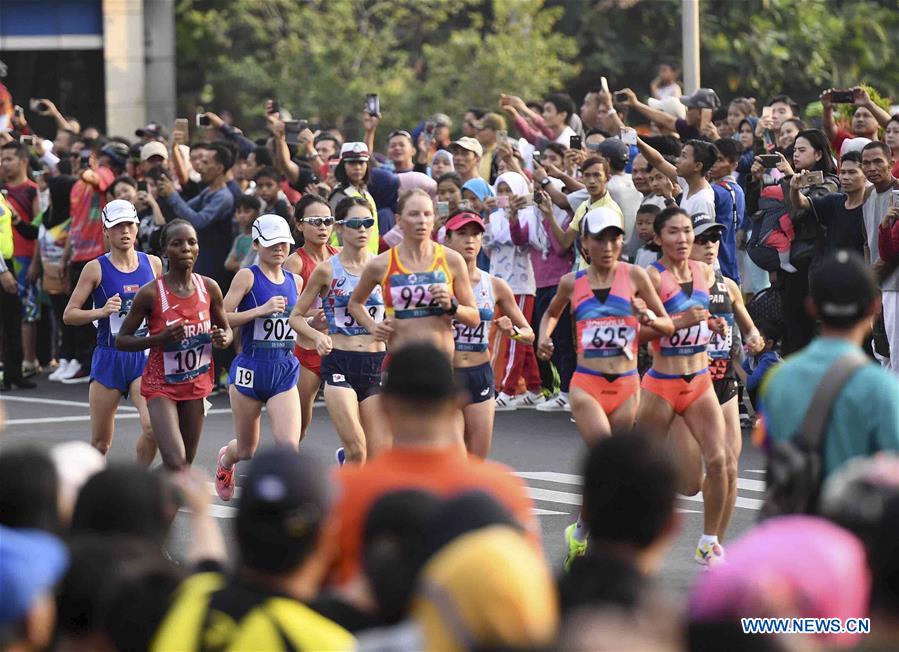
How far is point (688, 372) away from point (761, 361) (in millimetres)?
4279

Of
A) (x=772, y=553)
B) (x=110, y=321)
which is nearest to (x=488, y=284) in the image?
(x=110, y=321)

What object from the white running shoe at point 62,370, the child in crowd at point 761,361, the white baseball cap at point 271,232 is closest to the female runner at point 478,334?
the white baseball cap at point 271,232

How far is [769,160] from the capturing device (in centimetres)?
1419

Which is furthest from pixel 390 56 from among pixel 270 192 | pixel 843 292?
pixel 843 292

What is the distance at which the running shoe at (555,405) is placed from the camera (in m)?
15.6

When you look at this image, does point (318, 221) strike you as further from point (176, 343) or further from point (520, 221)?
point (520, 221)

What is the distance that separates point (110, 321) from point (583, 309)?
Answer: 3.28 m

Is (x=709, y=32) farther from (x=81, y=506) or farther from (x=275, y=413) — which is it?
(x=81, y=506)

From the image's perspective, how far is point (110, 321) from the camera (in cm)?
1121

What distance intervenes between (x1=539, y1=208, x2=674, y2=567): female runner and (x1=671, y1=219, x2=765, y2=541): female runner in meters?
0.38

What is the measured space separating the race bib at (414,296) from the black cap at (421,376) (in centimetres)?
478

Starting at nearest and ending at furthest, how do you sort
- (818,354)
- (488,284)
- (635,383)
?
(818,354), (635,383), (488,284)

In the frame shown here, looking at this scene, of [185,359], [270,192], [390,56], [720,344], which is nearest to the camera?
[720,344]

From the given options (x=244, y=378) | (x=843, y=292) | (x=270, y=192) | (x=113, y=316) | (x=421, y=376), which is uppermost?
(x=270, y=192)
